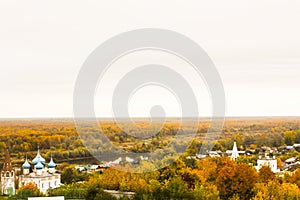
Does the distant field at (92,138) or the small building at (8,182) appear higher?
the distant field at (92,138)

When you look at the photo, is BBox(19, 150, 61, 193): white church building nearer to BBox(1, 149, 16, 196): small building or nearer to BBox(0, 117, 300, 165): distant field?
BBox(1, 149, 16, 196): small building

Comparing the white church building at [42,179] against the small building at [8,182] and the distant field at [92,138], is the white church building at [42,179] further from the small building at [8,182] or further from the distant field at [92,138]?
the distant field at [92,138]

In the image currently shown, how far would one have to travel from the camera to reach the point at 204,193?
48.8 feet

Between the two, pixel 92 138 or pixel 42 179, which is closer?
pixel 42 179

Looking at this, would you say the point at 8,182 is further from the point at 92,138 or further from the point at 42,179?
the point at 92,138

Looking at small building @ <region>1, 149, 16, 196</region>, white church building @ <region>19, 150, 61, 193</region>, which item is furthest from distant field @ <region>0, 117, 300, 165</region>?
small building @ <region>1, 149, 16, 196</region>

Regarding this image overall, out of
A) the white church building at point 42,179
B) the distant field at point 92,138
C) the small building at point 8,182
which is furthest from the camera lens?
the distant field at point 92,138

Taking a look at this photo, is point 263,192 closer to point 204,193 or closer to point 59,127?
point 204,193

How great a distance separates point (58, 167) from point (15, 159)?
5980 millimetres

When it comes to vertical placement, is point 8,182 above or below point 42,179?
below

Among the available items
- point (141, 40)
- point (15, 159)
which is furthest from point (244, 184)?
point (15, 159)

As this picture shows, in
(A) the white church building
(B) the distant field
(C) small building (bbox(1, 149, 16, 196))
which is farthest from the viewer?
(B) the distant field

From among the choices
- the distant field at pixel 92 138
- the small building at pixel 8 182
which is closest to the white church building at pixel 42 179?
the small building at pixel 8 182

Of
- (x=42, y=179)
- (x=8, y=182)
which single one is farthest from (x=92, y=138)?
(x=8, y=182)
